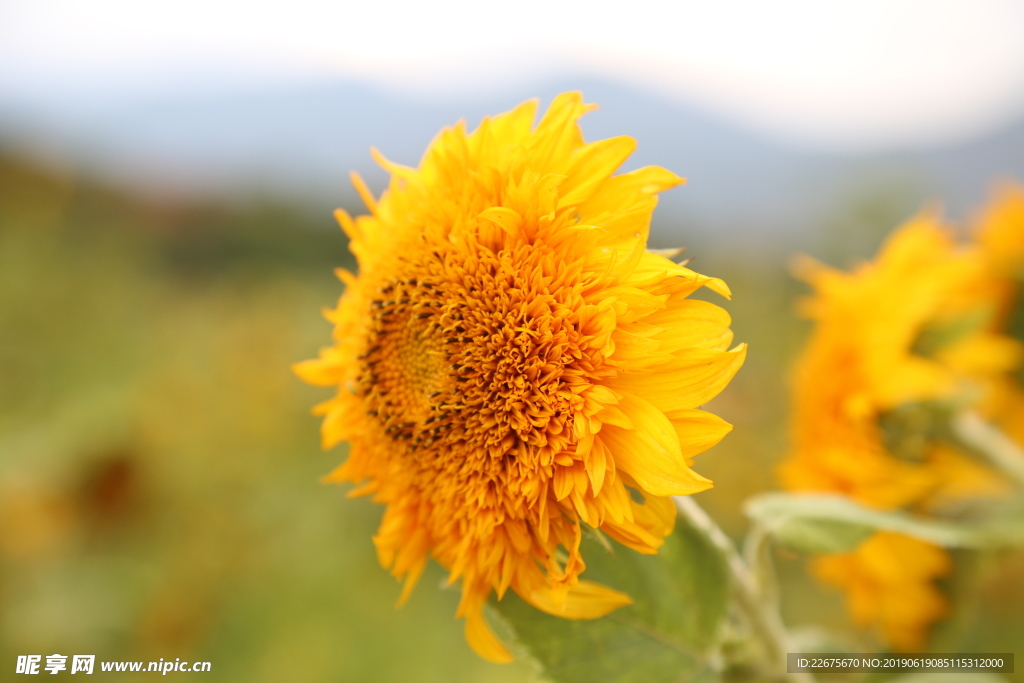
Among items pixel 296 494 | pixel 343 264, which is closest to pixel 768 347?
pixel 296 494

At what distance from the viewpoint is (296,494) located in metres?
4.17

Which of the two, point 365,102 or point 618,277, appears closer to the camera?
point 618,277

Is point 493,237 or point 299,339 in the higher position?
point 493,237

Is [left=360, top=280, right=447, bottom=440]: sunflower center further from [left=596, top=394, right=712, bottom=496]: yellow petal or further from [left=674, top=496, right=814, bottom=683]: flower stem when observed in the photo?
[left=674, top=496, right=814, bottom=683]: flower stem

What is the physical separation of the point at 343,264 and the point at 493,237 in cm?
736


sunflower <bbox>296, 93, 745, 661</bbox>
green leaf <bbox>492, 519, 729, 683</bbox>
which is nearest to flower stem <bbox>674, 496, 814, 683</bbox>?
green leaf <bbox>492, 519, 729, 683</bbox>

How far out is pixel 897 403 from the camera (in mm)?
1477

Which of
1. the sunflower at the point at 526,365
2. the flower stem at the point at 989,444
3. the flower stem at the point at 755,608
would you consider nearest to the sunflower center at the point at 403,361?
the sunflower at the point at 526,365

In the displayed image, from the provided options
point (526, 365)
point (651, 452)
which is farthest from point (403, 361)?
point (651, 452)

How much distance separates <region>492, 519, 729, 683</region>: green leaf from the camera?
98 cm

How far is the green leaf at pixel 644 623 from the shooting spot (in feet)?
3.21

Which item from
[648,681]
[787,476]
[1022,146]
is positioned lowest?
[648,681]

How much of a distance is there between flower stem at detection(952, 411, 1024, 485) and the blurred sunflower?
2.0 inches

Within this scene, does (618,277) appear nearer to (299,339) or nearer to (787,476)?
(787,476)
